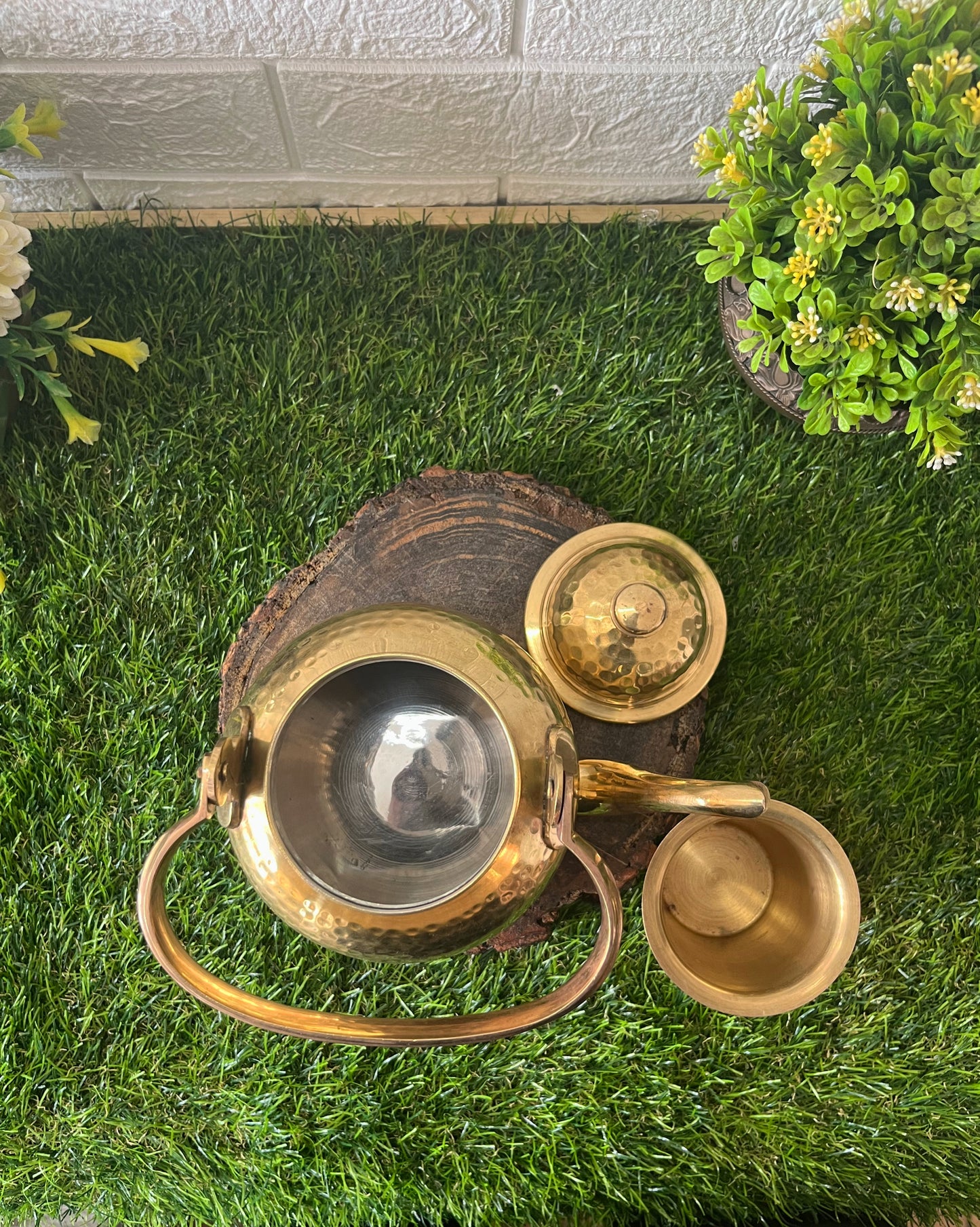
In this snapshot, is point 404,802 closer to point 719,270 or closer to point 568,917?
point 568,917

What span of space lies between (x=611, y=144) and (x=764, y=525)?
57 cm

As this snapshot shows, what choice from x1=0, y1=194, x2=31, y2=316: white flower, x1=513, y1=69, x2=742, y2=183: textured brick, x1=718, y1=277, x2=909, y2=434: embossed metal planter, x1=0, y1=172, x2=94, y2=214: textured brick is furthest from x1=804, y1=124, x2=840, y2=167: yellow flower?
x1=0, y1=172, x2=94, y2=214: textured brick

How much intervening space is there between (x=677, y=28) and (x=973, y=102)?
38cm

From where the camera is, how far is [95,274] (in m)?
1.15

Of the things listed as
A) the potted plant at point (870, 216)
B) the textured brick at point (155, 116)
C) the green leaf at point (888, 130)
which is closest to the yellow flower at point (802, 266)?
the potted plant at point (870, 216)

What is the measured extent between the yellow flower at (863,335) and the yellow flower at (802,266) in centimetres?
7

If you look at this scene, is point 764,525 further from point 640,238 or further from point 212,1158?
point 212,1158

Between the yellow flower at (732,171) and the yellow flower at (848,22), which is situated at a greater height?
the yellow flower at (848,22)

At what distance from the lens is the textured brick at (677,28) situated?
2.93 feet

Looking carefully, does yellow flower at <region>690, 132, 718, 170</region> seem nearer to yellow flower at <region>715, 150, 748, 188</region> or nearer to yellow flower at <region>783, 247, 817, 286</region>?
yellow flower at <region>715, 150, 748, 188</region>

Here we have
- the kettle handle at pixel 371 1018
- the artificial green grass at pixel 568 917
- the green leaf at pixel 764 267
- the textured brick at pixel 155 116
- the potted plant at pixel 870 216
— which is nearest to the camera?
the kettle handle at pixel 371 1018

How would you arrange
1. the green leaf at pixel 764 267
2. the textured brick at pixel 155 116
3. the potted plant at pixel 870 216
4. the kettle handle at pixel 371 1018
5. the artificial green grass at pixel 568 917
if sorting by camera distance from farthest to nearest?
the artificial green grass at pixel 568 917 < the textured brick at pixel 155 116 < the green leaf at pixel 764 267 < the potted plant at pixel 870 216 < the kettle handle at pixel 371 1018

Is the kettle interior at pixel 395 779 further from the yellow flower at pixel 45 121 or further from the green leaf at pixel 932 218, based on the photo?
the yellow flower at pixel 45 121

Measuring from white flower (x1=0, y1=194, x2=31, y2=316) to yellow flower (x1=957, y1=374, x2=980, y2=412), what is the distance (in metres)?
1.03
